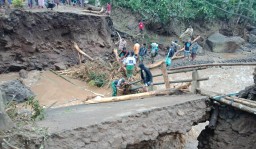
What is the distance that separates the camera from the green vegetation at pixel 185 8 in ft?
74.4

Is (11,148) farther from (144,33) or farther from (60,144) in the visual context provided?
(144,33)

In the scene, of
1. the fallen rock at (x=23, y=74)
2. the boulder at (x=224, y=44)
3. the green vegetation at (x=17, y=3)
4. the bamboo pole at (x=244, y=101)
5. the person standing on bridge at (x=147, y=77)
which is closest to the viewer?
the bamboo pole at (x=244, y=101)

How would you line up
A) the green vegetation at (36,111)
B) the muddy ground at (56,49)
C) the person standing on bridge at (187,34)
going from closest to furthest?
1. the green vegetation at (36,111)
2. the muddy ground at (56,49)
3. the person standing on bridge at (187,34)

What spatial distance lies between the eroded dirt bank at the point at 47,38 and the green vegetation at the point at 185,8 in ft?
17.7

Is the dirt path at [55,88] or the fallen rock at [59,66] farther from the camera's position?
the fallen rock at [59,66]

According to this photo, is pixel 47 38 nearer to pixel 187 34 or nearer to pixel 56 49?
pixel 56 49

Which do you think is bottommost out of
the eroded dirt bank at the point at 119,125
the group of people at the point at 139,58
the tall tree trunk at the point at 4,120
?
the group of people at the point at 139,58

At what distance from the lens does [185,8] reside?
954 inches

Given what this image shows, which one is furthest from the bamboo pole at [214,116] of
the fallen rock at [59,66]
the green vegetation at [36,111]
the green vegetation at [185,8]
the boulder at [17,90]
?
the green vegetation at [185,8]

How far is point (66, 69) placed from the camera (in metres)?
16.2

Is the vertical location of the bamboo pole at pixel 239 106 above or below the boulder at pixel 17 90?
above

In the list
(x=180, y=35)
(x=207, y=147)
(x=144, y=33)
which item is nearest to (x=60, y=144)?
(x=207, y=147)

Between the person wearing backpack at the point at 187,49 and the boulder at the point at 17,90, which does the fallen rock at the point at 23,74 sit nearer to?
the boulder at the point at 17,90

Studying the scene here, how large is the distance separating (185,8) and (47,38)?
1197 cm
